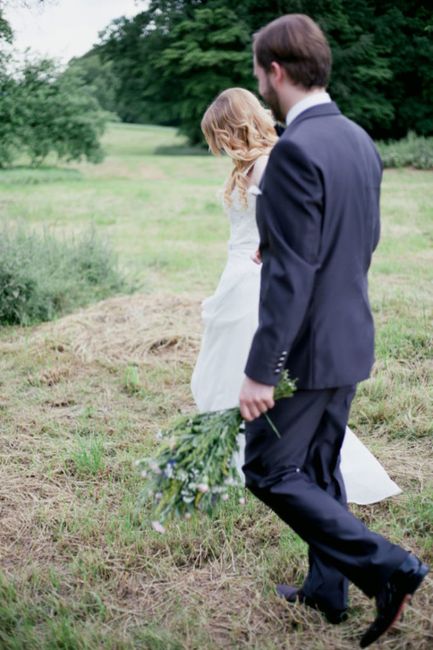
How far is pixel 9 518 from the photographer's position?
3.76 m

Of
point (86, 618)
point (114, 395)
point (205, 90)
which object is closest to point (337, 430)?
point (86, 618)

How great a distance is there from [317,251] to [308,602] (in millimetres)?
1482

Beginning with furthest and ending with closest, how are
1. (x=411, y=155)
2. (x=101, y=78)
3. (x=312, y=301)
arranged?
(x=101, y=78) → (x=411, y=155) → (x=312, y=301)

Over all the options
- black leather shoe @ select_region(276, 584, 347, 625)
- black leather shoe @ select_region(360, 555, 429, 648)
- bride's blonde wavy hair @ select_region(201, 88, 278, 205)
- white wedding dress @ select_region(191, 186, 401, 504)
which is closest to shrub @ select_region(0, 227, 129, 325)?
white wedding dress @ select_region(191, 186, 401, 504)

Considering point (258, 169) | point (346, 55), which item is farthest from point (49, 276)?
point (346, 55)

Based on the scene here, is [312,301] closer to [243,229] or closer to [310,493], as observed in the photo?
[310,493]

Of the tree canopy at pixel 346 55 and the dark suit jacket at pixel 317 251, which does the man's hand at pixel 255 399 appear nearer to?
the dark suit jacket at pixel 317 251

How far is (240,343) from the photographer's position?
3881mm

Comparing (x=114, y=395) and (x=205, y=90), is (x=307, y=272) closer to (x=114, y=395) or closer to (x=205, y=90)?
(x=114, y=395)

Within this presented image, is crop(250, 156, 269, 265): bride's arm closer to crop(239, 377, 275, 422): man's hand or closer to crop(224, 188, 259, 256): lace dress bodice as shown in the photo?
crop(224, 188, 259, 256): lace dress bodice

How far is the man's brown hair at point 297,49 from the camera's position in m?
2.35

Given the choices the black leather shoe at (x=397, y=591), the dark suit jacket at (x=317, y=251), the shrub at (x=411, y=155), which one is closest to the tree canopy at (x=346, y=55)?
the shrub at (x=411, y=155)

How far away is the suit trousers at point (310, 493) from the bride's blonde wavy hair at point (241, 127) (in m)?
1.49

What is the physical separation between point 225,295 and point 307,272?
1636mm
